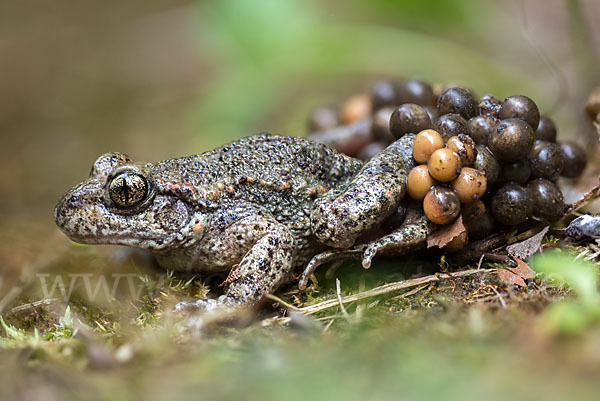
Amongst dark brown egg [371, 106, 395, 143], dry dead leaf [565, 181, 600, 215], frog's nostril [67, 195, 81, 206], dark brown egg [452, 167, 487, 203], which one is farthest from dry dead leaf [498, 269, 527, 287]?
frog's nostril [67, 195, 81, 206]

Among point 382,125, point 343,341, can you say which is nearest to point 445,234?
point 343,341

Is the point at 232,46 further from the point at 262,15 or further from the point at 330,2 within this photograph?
the point at 330,2

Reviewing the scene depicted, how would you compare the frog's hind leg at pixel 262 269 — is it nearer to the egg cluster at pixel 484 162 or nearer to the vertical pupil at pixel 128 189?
the vertical pupil at pixel 128 189

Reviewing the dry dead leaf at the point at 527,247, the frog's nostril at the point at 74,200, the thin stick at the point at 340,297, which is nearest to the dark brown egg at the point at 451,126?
the dry dead leaf at the point at 527,247

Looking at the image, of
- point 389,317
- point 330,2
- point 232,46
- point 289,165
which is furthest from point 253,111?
point 389,317

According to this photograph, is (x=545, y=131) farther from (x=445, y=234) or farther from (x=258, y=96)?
(x=258, y=96)

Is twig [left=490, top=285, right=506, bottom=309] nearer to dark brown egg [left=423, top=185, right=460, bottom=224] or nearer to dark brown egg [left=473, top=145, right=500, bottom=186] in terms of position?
dark brown egg [left=423, top=185, right=460, bottom=224]

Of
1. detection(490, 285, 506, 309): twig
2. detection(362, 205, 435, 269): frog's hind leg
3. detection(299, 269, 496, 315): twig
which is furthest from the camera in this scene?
detection(362, 205, 435, 269): frog's hind leg
